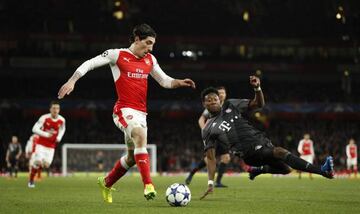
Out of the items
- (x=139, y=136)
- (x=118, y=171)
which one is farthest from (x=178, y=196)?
(x=118, y=171)

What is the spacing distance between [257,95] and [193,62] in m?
37.4

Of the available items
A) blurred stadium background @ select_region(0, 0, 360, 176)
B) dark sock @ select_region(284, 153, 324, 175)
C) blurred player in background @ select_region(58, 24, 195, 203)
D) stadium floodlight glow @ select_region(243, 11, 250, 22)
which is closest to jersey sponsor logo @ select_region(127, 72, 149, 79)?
blurred player in background @ select_region(58, 24, 195, 203)

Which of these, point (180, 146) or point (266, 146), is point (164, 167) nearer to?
point (180, 146)

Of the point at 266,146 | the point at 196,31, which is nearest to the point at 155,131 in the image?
the point at 196,31

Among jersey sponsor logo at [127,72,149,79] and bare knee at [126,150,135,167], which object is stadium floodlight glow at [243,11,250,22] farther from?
bare knee at [126,150,135,167]

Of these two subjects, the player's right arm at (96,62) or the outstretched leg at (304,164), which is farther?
the outstretched leg at (304,164)

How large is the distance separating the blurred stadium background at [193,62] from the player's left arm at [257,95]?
2947cm

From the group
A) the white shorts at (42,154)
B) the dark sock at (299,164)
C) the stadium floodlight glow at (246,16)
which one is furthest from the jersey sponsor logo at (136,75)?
the stadium floodlight glow at (246,16)

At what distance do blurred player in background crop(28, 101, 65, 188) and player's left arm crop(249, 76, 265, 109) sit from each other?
362 inches

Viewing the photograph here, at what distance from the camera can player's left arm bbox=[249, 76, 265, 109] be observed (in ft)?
31.1

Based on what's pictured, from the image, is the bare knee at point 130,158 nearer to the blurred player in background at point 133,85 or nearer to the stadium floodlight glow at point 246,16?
the blurred player in background at point 133,85

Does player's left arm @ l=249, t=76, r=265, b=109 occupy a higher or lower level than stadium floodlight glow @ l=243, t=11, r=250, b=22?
lower

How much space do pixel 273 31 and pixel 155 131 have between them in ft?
40.0

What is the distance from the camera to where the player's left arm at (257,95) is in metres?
9.48
